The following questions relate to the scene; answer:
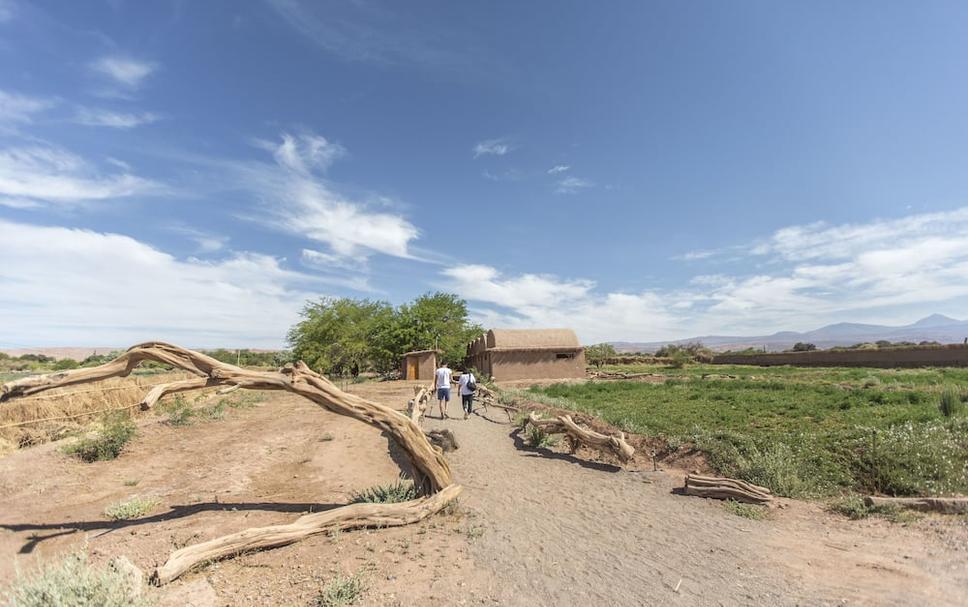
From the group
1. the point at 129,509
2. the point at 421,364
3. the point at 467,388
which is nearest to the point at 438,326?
the point at 421,364

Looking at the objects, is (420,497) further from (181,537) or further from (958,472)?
(958,472)

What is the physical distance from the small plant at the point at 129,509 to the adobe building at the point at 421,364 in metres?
29.8

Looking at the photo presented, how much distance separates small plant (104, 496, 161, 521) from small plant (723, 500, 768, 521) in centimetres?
888

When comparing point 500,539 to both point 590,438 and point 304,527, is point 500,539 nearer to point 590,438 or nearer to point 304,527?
point 304,527

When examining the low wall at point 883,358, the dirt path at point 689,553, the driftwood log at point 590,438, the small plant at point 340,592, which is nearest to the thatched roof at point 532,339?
the driftwood log at point 590,438

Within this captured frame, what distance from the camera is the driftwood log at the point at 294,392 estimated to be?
16.7ft

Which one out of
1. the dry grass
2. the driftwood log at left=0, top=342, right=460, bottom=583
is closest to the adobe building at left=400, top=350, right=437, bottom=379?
the dry grass

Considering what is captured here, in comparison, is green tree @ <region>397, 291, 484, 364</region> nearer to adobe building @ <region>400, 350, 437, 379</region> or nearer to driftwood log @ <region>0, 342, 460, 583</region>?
adobe building @ <region>400, 350, 437, 379</region>

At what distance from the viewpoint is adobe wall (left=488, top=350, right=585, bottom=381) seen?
36719mm

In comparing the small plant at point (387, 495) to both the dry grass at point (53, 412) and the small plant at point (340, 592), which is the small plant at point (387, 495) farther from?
the dry grass at point (53, 412)

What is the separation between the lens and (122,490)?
8.07 meters

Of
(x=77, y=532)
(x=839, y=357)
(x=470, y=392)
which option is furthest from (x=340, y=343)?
(x=839, y=357)

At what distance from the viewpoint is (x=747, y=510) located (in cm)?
663

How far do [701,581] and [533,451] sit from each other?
6.92 meters
